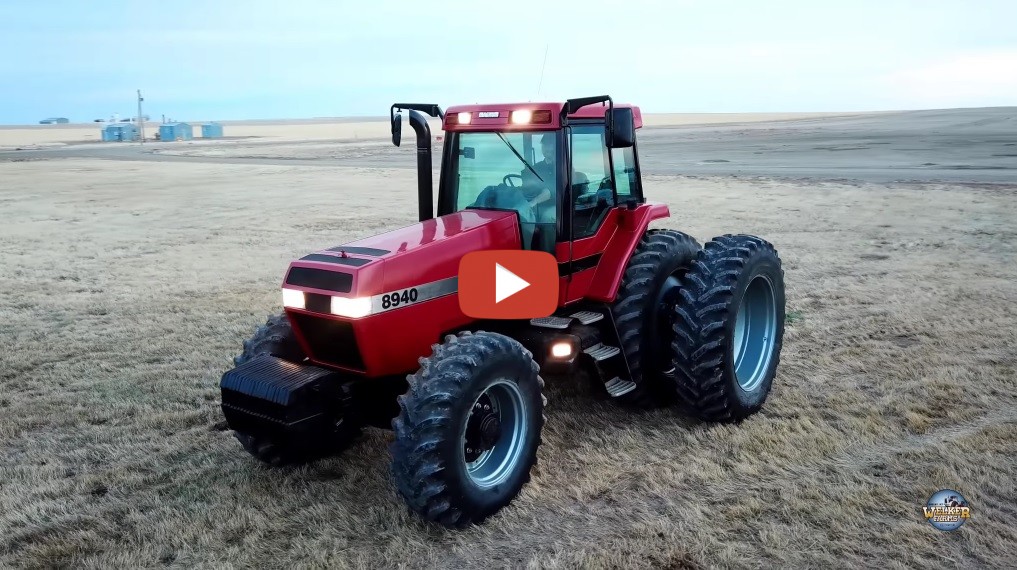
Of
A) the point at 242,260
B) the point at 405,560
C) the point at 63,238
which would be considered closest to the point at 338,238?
the point at 242,260

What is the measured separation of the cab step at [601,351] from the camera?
5112 millimetres

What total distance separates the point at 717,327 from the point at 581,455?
1.22m

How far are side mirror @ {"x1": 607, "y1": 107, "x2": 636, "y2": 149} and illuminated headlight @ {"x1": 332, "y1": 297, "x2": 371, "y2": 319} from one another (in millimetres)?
1752

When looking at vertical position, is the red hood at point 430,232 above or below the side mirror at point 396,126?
below

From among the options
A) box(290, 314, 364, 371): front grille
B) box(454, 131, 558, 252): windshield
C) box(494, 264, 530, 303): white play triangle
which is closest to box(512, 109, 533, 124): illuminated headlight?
box(454, 131, 558, 252): windshield

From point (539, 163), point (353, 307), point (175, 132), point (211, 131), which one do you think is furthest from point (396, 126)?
point (211, 131)

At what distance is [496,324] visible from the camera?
508 cm

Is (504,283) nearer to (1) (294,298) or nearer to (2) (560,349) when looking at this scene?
(2) (560,349)

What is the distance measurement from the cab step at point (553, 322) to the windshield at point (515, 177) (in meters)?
0.45

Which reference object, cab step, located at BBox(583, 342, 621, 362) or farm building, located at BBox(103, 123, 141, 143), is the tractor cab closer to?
cab step, located at BBox(583, 342, 621, 362)

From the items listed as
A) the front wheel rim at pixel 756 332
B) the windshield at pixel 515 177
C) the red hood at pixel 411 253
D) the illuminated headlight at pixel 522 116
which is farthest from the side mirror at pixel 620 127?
the front wheel rim at pixel 756 332

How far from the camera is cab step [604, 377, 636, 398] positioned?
205 inches

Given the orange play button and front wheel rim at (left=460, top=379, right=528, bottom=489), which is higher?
the orange play button

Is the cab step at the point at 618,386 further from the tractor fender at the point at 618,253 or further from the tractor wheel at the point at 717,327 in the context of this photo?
the tractor fender at the point at 618,253
